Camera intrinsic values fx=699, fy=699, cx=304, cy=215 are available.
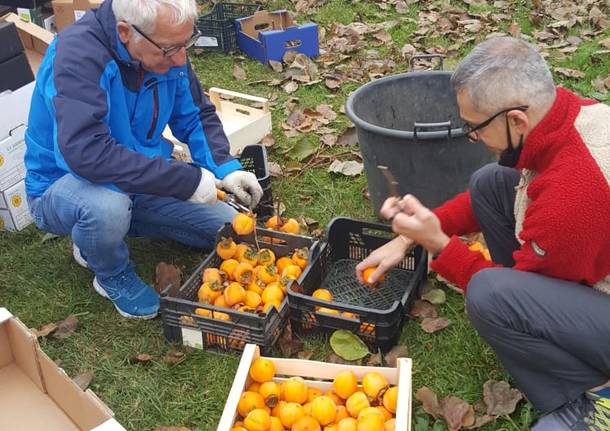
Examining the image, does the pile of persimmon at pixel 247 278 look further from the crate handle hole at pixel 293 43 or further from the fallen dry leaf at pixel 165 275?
the crate handle hole at pixel 293 43

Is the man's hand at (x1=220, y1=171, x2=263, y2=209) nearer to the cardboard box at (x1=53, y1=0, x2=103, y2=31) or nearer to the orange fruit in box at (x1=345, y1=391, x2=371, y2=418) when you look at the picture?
the orange fruit in box at (x1=345, y1=391, x2=371, y2=418)

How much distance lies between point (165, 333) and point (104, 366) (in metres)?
0.29

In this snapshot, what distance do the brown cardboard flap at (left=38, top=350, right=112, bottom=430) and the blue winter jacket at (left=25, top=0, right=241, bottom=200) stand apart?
2.65 ft

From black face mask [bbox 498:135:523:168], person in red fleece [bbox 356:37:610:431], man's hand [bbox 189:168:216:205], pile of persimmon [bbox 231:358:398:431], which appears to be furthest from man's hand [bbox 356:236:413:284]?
man's hand [bbox 189:168:216:205]

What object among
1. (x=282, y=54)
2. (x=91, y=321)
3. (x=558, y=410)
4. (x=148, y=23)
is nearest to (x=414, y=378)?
(x=558, y=410)

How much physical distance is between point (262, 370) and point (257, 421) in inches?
8.6

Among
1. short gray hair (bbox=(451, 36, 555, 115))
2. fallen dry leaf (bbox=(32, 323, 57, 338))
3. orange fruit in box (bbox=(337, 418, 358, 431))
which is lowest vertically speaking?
fallen dry leaf (bbox=(32, 323, 57, 338))

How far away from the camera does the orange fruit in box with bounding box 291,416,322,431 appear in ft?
7.69

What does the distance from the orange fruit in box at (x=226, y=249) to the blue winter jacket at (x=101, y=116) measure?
33 centimetres

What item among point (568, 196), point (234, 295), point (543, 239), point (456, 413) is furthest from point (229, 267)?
point (568, 196)

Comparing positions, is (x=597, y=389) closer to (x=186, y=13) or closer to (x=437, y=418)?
(x=437, y=418)

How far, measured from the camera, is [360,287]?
10.6 ft

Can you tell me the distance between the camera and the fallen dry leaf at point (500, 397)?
8.31 feet

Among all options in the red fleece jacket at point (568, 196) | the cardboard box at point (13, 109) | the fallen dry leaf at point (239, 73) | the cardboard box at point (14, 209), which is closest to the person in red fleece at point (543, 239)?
the red fleece jacket at point (568, 196)
